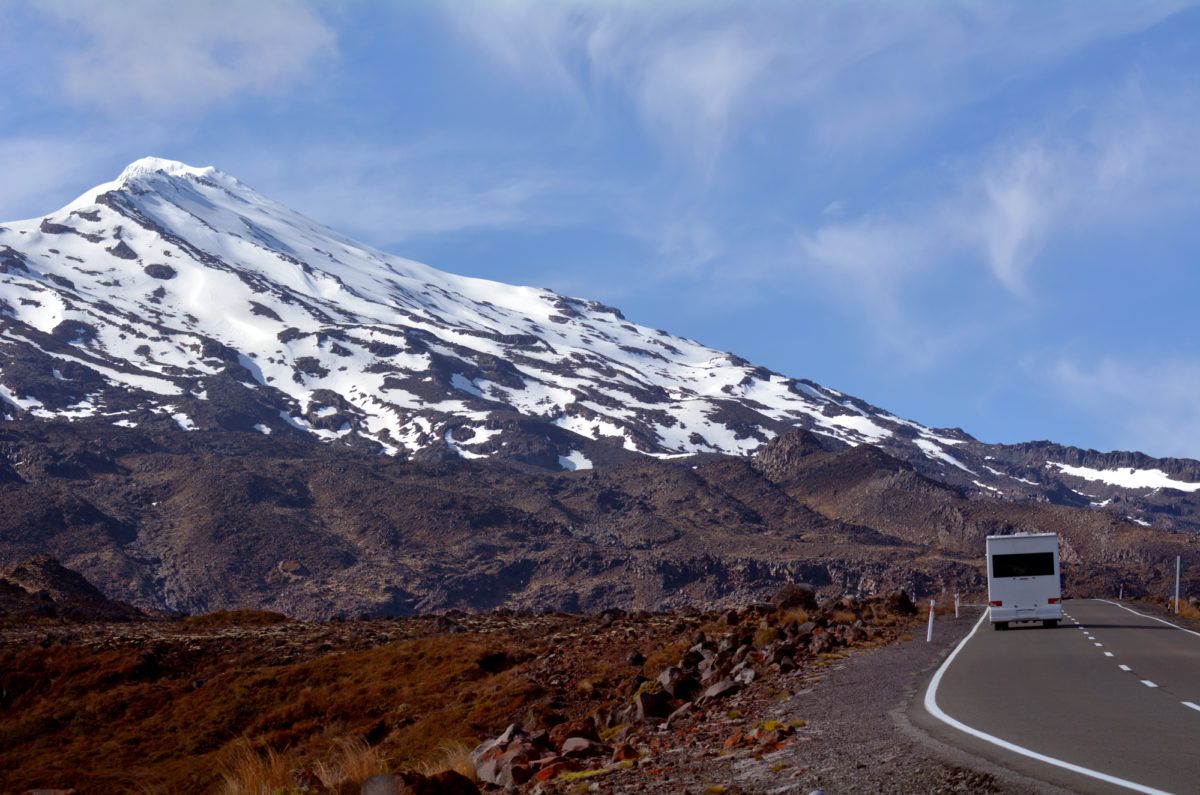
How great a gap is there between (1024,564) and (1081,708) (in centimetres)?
1894

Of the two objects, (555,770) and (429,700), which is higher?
(555,770)

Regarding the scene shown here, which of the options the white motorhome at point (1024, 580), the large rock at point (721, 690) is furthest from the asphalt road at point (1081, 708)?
the white motorhome at point (1024, 580)

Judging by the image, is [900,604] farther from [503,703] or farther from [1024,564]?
[503,703]

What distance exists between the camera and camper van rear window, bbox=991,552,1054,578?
32.2 metres

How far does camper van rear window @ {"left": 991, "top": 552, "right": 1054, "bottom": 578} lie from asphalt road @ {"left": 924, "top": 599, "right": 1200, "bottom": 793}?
14.2 ft

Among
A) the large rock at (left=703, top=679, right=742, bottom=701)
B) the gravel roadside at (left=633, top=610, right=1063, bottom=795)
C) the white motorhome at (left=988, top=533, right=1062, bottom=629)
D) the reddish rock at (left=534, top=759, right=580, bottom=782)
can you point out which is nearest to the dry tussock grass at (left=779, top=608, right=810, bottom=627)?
the white motorhome at (left=988, top=533, right=1062, bottom=629)

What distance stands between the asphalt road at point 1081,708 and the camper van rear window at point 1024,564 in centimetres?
432

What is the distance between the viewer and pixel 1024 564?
32375mm

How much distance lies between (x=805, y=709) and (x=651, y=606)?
78.6 m

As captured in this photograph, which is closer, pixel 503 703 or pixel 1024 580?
pixel 503 703

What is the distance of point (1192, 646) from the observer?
26.6m

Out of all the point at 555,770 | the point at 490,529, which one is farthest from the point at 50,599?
the point at 490,529

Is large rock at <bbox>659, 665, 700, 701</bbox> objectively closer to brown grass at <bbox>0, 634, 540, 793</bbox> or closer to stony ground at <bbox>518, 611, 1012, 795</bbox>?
stony ground at <bbox>518, 611, 1012, 795</bbox>

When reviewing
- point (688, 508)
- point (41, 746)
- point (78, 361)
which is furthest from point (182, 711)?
point (78, 361)
